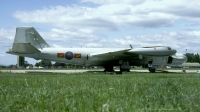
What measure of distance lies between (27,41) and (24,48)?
2.60m

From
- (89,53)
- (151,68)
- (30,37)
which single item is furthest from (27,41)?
(151,68)

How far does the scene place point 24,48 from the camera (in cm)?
2898

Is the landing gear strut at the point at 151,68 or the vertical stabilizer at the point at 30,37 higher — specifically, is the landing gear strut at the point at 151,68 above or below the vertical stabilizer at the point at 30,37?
below

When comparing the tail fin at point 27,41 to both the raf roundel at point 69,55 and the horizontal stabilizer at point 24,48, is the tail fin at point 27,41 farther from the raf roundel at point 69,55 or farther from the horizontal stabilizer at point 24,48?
the raf roundel at point 69,55

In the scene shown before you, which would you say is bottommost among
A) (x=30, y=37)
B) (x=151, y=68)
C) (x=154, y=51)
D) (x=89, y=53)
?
(x=151, y=68)

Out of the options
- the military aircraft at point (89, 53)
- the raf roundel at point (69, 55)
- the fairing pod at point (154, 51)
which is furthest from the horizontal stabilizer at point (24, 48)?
the fairing pod at point (154, 51)

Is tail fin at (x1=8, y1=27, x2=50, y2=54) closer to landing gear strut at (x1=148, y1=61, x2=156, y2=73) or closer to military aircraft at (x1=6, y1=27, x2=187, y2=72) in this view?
military aircraft at (x1=6, y1=27, x2=187, y2=72)

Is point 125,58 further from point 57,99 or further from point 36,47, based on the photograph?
point 57,99

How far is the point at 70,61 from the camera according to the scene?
1259 inches

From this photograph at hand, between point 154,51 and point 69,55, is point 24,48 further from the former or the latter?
point 154,51

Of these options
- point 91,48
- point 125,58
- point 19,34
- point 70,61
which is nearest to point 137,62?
point 125,58

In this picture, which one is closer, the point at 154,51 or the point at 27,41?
the point at 154,51

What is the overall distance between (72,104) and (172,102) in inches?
50.3

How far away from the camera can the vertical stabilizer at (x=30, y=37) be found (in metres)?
30.2
